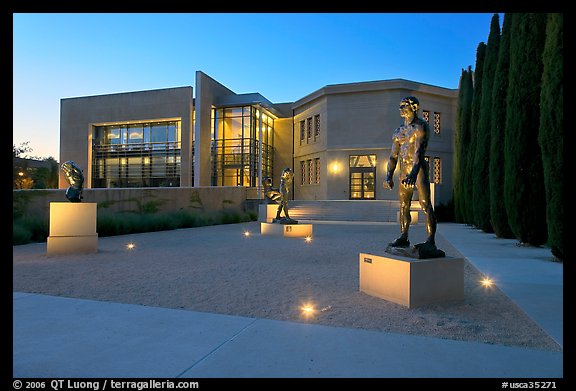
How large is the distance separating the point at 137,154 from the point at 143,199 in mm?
17965

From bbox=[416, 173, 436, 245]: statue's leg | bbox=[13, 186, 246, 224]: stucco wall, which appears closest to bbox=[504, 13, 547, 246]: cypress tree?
bbox=[416, 173, 436, 245]: statue's leg

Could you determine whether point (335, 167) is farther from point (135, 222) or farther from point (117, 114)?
point (117, 114)

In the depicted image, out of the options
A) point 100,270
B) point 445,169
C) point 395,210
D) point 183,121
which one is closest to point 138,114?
point 183,121

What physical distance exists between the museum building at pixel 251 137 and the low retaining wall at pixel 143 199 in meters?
6.49

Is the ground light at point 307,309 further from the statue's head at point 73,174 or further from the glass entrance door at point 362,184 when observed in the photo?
the glass entrance door at point 362,184

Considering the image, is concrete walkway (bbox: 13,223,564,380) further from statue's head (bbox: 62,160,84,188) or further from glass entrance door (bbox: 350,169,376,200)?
glass entrance door (bbox: 350,169,376,200)

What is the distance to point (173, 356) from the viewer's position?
309 cm

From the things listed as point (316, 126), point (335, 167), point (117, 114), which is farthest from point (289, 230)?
point (117, 114)

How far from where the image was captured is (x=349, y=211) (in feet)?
76.2

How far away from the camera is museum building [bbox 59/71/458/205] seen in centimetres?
2747

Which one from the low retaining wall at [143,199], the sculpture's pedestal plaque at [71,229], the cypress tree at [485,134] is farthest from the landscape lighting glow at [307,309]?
the cypress tree at [485,134]

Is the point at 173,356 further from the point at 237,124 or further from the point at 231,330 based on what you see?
the point at 237,124
